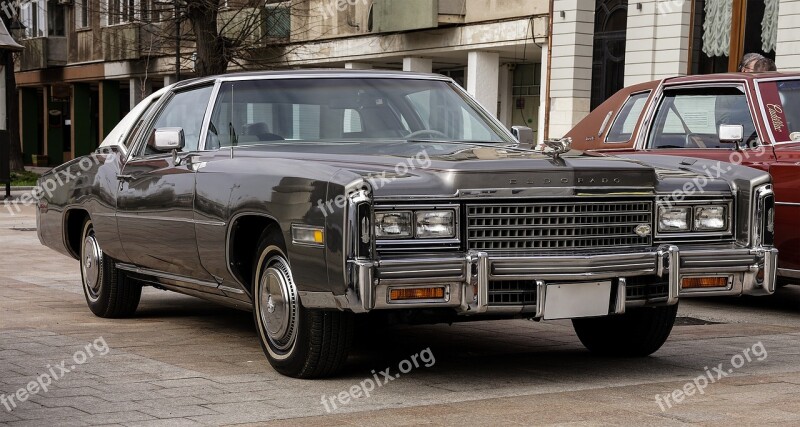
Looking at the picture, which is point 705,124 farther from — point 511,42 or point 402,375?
point 511,42

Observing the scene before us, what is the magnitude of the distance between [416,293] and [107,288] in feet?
12.9

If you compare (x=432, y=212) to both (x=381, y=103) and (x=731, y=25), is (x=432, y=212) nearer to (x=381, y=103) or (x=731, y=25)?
(x=381, y=103)

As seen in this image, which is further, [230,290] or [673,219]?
[230,290]

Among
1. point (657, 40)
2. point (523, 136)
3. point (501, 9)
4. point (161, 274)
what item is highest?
point (501, 9)

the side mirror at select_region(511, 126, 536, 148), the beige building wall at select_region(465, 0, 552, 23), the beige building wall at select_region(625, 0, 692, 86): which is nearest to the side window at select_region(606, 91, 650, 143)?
the side mirror at select_region(511, 126, 536, 148)

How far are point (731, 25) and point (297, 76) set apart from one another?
16052mm

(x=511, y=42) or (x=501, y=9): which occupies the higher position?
(x=501, y=9)

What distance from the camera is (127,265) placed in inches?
355

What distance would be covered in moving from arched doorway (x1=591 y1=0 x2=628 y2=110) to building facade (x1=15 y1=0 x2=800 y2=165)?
0.02 metres

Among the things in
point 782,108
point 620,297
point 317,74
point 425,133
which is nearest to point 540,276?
point 620,297

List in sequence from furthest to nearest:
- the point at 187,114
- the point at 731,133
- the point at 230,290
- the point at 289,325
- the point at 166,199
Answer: the point at 731,133 < the point at 187,114 < the point at 166,199 < the point at 230,290 < the point at 289,325

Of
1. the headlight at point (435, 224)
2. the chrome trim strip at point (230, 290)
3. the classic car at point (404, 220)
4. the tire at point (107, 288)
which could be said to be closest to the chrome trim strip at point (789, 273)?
the classic car at point (404, 220)

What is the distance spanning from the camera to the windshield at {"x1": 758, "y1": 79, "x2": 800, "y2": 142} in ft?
32.8

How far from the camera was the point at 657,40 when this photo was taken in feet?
78.3
